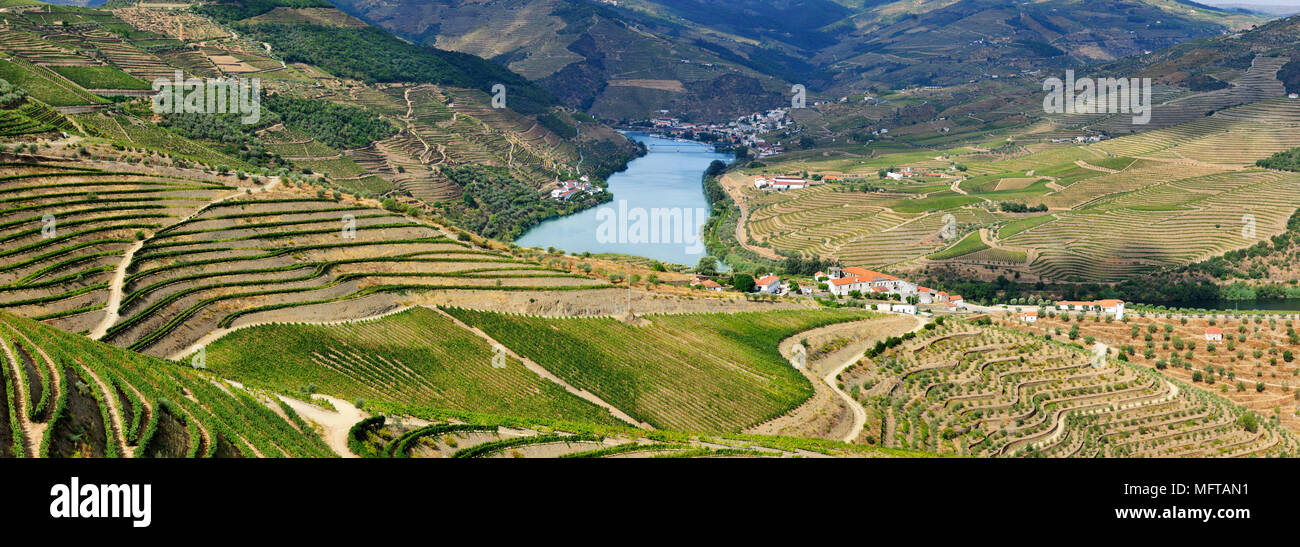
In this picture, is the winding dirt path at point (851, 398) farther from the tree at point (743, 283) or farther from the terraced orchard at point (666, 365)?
the tree at point (743, 283)

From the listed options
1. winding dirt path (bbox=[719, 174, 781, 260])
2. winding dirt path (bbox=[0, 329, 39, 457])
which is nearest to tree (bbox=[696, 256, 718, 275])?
winding dirt path (bbox=[719, 174, 781, 260])

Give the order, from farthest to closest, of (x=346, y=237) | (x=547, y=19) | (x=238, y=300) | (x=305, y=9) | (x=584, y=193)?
(x=547, y=19) < (x=305, y=9) < (x=584, y=193) < (x=346, y=237) < (x=238, y=300)

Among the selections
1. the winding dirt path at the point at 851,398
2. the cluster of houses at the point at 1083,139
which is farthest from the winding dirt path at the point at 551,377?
the cluster of houses at the point at 1083,139

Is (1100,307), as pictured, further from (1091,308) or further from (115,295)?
(115,295)

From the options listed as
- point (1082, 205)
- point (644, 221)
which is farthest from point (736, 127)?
point (1082, 205)
